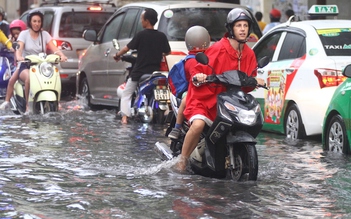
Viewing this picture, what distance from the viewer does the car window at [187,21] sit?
569 inches

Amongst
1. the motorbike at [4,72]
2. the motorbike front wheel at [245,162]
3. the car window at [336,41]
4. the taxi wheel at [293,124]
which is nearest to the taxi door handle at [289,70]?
the taxi wheel at [293,124]

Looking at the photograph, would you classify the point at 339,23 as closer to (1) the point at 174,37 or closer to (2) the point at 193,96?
(1) the point at 174,37

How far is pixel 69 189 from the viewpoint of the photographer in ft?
26.2

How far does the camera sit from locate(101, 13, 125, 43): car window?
16344 millimetres

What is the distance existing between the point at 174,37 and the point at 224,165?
6057mm

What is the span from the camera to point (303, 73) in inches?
474

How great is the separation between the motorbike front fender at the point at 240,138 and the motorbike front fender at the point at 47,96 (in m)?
6.95

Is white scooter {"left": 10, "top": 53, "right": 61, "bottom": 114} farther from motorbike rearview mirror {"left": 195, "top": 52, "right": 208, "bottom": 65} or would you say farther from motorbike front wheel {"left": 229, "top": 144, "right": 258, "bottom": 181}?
motorbike rearview mirror {"left": 195, "top": 52, "right": 208, "bottom": 65}

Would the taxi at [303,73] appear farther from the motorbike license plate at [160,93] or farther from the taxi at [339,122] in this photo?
the motorbike license plate at [160,93]

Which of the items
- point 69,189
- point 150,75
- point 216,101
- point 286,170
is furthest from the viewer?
point 150,75

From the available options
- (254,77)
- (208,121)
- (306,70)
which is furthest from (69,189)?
(306,70)

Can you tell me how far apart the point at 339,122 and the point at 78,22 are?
36.5ft

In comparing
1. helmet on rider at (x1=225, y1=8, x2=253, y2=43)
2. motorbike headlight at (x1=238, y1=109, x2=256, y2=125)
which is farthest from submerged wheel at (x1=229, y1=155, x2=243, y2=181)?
helmet on rider at (x1=225, y1=8, x2=253, y2=43)

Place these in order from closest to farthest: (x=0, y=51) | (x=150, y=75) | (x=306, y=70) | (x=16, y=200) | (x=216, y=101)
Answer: (x=16, y=200) → (x=216, y=101) → (x=306, y=70) → (x=150, y=75) → (x=0, y=51)
